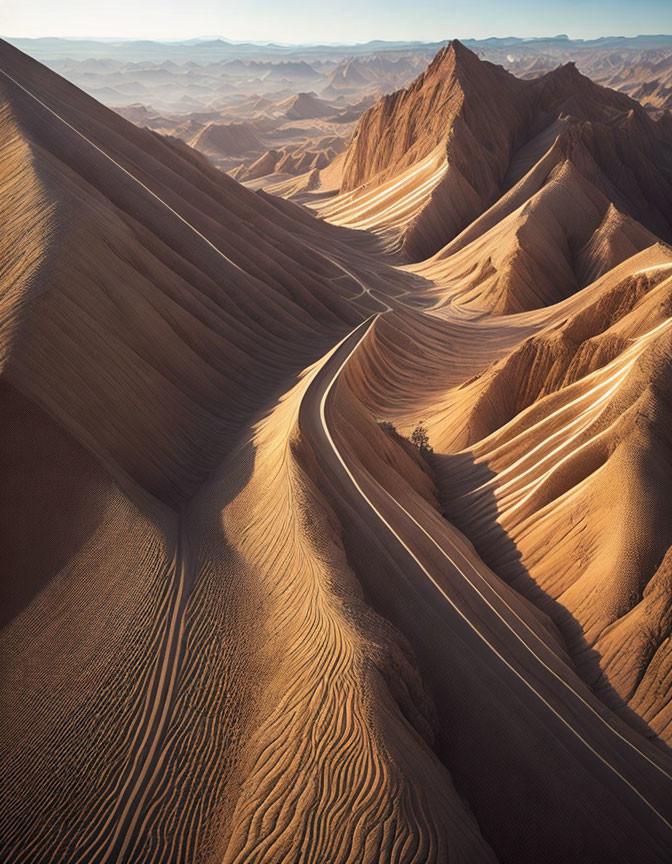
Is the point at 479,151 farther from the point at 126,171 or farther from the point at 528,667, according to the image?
the point at 528,667

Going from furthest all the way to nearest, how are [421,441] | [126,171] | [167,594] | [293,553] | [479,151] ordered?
[479,151]
[126,171]
[421,441]
[167,594]
[293,553]

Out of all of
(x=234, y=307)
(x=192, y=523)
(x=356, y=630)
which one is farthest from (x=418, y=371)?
(x=356, y=630)

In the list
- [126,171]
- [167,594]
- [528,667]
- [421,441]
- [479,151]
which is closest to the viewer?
[528,667]

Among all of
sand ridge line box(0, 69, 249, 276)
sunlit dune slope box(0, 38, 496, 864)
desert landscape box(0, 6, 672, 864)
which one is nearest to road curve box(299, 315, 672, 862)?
desert landscape box(0, 6, 672, 864)

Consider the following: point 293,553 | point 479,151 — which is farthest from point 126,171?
point 479,151

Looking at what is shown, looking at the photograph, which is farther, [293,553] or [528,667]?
[293,553]

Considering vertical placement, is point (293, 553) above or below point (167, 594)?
above

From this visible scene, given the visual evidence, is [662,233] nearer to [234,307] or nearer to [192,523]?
[234,307]
